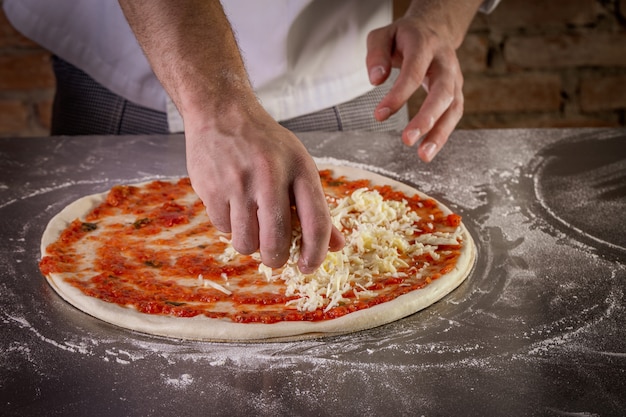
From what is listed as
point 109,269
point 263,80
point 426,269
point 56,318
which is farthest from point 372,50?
point 56,318

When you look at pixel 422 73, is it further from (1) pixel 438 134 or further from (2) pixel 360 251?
(2) pixel 360 251

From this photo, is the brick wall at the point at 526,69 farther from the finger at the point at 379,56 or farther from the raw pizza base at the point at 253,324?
the raw pizza base at the point at 253,324

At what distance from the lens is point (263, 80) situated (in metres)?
2.08

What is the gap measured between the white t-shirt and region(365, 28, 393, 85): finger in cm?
28

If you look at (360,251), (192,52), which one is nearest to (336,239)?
(360,251)

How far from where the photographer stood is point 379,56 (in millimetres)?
1758

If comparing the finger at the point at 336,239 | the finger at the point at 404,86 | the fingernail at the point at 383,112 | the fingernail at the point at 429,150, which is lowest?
the fingernail at the point at 429,150

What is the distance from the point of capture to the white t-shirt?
2041mm

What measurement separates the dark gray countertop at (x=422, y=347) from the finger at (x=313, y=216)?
0.17 meters

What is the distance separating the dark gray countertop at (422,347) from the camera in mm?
1066

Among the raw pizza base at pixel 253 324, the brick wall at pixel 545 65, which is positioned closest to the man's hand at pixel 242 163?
the raw pizza base at pixel 253 324

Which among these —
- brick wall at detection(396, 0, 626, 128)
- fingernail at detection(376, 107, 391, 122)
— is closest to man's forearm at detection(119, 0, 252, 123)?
fingernail at detection(376, 107, 391, 122)

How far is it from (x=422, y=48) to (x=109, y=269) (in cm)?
81

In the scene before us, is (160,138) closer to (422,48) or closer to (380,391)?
(422,48)
